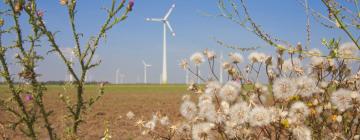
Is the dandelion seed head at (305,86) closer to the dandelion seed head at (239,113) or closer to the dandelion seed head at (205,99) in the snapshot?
the dandelion seed head at (239,113)

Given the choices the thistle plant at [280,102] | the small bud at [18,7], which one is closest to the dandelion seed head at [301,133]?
the thistle plant at [280,102]

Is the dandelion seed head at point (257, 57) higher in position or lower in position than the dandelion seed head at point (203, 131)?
higher

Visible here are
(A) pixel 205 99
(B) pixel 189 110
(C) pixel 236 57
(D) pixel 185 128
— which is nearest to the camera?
(A) pixel 205 99

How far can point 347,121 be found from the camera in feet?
11.5

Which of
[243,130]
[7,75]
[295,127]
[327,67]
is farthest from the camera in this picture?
[327,67]

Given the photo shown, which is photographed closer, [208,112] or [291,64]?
[208,112]

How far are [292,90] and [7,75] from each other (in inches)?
71.4

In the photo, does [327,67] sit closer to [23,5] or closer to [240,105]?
[240,105]

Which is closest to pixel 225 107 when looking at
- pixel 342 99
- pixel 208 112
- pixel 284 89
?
pixel 208 112

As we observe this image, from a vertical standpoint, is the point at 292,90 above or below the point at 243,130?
above

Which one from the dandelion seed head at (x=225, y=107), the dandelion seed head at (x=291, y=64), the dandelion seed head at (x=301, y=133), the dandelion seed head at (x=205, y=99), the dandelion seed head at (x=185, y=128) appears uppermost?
the dandelion seed head at (x=291, y=64)

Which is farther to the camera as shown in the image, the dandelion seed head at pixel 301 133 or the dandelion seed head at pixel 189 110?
the dandelion seed head at pixel 189 110

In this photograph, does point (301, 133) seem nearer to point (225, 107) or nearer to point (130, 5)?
point (225, 107)

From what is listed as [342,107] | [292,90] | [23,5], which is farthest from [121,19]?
[342,107]
